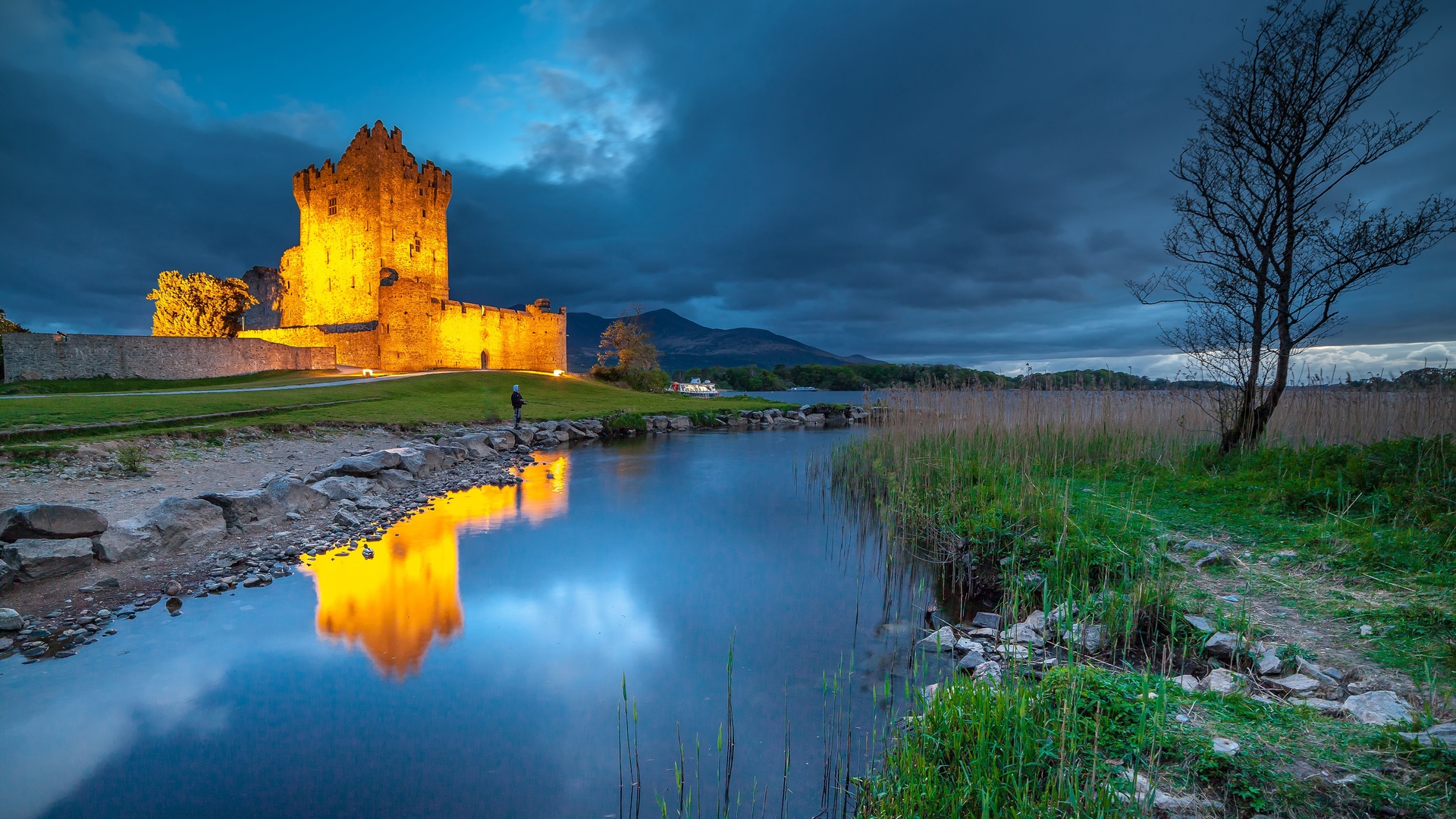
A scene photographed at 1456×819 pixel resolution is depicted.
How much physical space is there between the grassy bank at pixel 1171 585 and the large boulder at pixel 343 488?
8716 millimetres

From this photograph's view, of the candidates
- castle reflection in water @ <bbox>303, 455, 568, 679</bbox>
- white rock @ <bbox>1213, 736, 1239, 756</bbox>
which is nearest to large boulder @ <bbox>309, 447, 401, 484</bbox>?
castle reflection in water @ <bbox>303, 455, 568, 679</bbox>

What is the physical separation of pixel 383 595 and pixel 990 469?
8204 mm

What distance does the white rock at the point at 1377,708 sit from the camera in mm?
2775

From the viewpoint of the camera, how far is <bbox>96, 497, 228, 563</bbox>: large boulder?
631 centimetres

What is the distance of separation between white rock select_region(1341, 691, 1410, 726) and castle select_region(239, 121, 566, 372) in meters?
46.8

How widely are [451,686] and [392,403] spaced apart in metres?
21.3

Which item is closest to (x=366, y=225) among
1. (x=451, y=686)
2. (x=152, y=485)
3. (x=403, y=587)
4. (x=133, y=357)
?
(x=133, y=357)

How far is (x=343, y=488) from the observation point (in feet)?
33.0

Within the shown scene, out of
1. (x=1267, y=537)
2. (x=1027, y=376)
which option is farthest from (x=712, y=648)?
(x=1027, y=376)

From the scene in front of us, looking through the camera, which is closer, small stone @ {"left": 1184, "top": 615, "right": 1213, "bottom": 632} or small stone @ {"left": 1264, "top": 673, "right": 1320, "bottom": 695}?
small stone @ {"left": 1264, "top": 673, "right": 1320, "bottom": 695}

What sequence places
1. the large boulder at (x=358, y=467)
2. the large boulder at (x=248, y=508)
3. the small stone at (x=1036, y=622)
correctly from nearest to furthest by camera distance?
the small stone at (x=1036, y=622), the large boulder at (x=248, y=508), the large boulder at (x=358, y=467)

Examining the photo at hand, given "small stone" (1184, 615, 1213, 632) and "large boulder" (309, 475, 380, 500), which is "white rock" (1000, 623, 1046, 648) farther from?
"large boulder" (309, 475, 380, 500)

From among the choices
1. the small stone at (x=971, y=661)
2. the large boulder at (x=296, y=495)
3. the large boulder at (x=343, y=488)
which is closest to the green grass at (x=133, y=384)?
the large boulder at (x=343, y=488)

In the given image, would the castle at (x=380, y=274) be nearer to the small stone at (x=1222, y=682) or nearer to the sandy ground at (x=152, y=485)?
the sandy ground at (x=152, y=485)
